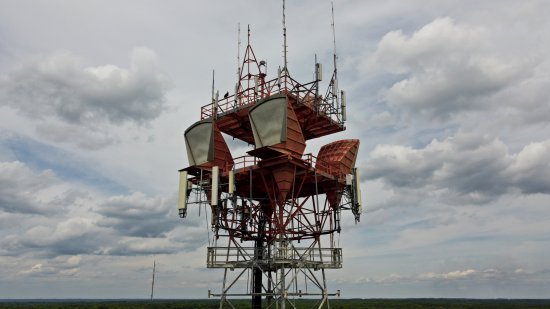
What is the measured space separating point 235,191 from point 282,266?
7.12m

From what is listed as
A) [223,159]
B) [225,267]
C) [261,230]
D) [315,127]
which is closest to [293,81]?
[315,127]

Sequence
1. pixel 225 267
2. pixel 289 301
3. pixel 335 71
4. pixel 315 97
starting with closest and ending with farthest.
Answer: pixel 289 301 < pixel 225 267 < pixel 315 97 < pixel 335 71

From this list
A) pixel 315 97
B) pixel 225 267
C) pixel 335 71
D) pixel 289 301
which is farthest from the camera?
pixel 335 71

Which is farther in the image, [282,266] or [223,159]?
[223,159]

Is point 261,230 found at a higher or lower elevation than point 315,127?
lower

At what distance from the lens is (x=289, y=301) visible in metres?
35.1

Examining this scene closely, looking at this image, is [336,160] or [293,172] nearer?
[293,172]

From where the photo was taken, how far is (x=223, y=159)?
41719mm

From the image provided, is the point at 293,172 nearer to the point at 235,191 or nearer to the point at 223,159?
the point at 235,191

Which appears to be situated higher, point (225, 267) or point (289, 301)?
point (225, 267)

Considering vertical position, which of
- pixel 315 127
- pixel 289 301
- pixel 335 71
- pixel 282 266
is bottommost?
pixel 289 301

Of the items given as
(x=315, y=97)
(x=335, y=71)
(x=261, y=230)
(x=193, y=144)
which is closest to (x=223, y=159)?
(x=193, y=144)

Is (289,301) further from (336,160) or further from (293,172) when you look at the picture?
(336,160)

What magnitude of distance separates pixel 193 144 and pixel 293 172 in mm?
10433
